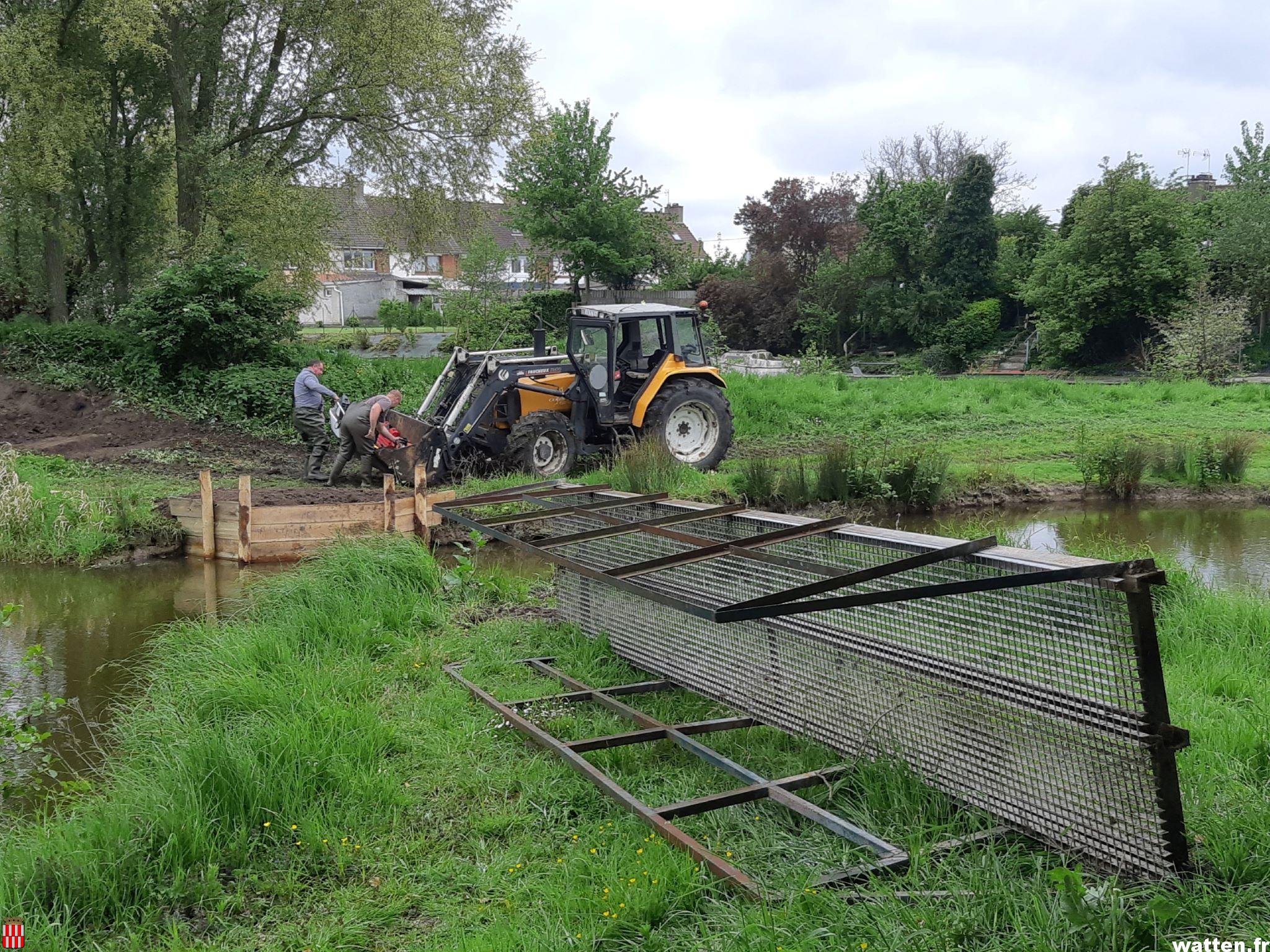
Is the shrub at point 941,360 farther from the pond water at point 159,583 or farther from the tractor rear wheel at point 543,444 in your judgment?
the tractor rear wheel at point 543,444

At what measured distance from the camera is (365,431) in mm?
12914

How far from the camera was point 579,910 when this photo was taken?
3449mm

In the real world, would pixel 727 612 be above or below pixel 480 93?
below

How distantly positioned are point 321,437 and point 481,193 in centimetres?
869

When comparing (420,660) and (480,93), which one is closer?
(420,660)

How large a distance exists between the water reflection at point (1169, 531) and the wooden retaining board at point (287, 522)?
530 centimetres

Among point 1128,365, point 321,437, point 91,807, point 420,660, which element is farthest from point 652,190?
point 91,807

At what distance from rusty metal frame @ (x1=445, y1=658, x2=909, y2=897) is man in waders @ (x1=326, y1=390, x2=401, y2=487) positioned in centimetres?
736

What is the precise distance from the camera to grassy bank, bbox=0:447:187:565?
10.4 metres

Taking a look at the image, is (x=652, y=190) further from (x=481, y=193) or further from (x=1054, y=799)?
(x=1054, y=799)

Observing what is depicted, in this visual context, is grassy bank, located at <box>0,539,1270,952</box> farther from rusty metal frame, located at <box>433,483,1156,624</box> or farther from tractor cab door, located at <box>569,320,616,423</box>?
tractor cab door, located at <box>569,320,616,423</box>

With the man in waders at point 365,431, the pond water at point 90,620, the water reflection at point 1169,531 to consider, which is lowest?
the pond water at point 90,620

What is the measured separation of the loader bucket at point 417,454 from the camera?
12.6m

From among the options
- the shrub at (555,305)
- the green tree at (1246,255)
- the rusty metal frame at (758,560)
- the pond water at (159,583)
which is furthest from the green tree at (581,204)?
the rusty metal frame at (758,560)
